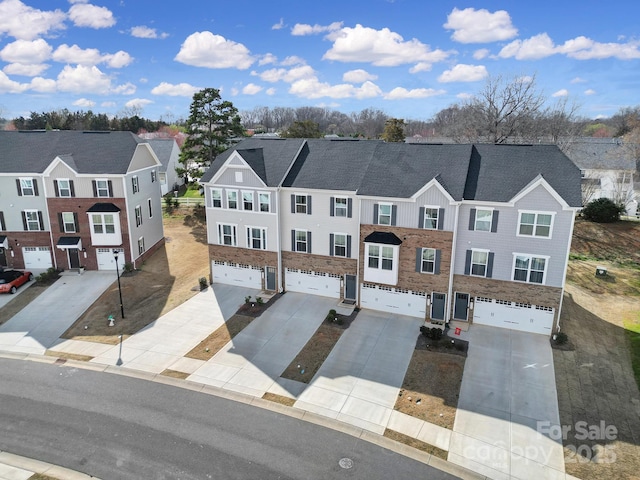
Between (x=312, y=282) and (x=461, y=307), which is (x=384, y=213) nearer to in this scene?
(x=312, y=282)

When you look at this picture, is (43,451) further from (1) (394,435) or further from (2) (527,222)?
(2) (527,222)

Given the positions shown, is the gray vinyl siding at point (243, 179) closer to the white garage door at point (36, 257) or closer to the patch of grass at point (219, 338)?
the patch of grass at point (219, 338)

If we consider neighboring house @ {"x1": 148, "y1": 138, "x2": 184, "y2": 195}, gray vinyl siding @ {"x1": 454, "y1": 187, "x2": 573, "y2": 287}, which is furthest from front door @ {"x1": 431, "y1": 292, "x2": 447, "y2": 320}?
neighboring house @ {"x1": 148, "y1": 138, "x2": 184, "y2": 195}

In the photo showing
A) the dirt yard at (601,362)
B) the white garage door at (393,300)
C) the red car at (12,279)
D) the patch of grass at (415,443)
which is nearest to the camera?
the dirt yard at (601,362)

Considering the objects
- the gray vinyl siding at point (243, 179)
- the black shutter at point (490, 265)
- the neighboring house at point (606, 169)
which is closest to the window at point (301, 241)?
the gray vinyl siding at point (243, 179)

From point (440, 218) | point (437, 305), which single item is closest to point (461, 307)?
point (437, 305)

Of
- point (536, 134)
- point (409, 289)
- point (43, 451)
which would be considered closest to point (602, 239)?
point (536, 134)
